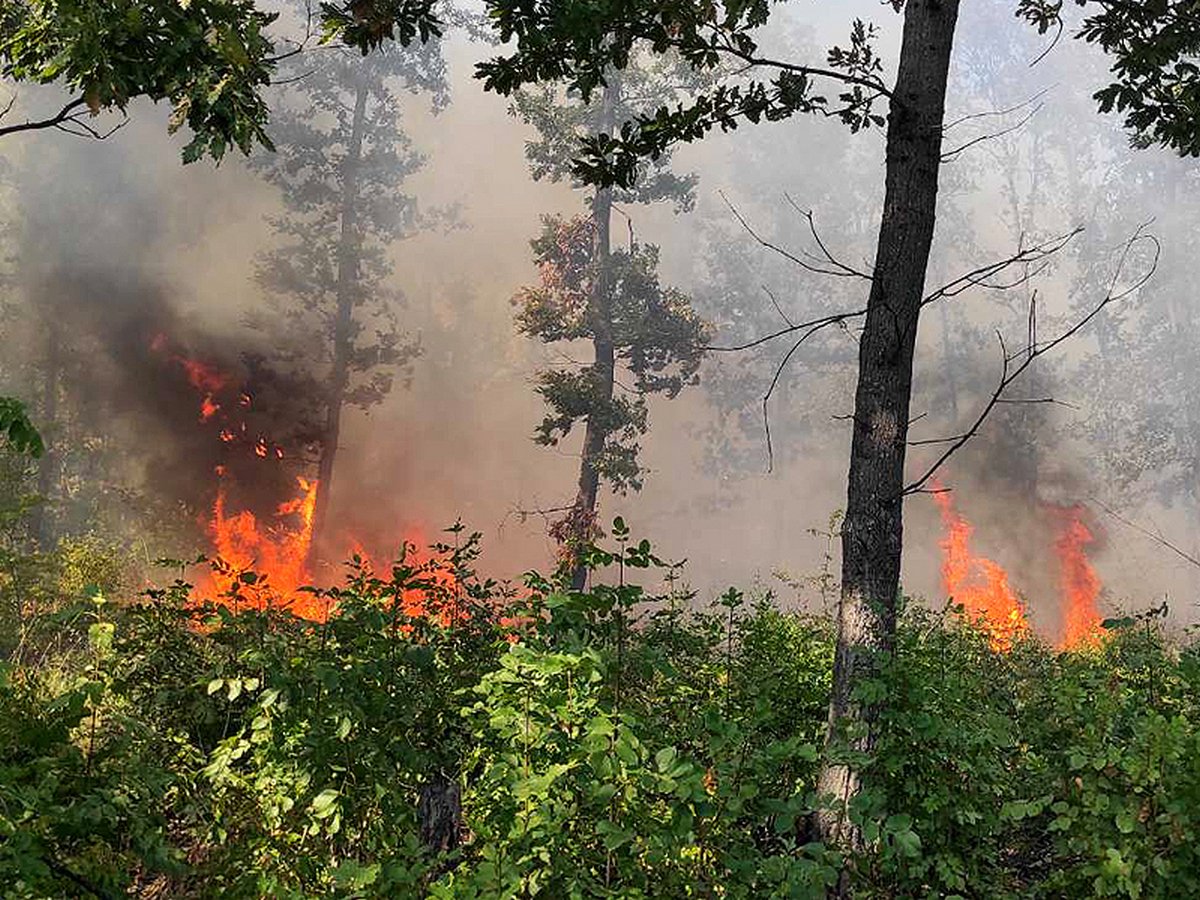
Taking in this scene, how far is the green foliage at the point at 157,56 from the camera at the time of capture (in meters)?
3.31

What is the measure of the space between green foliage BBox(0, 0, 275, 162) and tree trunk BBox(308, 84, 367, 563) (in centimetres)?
1851

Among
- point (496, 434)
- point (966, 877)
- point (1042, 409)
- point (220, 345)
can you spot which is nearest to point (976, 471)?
point (1042, 409)

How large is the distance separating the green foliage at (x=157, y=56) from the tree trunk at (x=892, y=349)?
3.28 m

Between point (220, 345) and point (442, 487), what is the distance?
772 cm

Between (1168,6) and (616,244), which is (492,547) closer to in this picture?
(616,244)

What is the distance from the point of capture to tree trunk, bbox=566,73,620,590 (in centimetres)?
1891

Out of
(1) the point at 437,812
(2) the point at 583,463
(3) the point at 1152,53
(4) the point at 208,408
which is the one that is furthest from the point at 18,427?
(4) the point at 208,408

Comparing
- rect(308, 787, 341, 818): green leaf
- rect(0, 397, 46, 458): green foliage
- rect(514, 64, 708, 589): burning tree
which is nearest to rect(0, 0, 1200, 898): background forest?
rect(308, 787, 341, 818): green leaf

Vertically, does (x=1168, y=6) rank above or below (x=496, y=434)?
below

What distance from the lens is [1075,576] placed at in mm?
29656

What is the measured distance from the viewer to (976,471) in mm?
32031

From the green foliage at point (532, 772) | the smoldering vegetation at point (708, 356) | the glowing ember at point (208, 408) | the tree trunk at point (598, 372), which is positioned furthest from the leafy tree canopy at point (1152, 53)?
the glowing ember at point (208, 408)

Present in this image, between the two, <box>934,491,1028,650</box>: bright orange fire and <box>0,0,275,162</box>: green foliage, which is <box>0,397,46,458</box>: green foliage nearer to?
<box>0,0,275,162</box>: green foliage

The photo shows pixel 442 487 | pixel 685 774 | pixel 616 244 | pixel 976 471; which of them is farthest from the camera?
pixel 616 244
